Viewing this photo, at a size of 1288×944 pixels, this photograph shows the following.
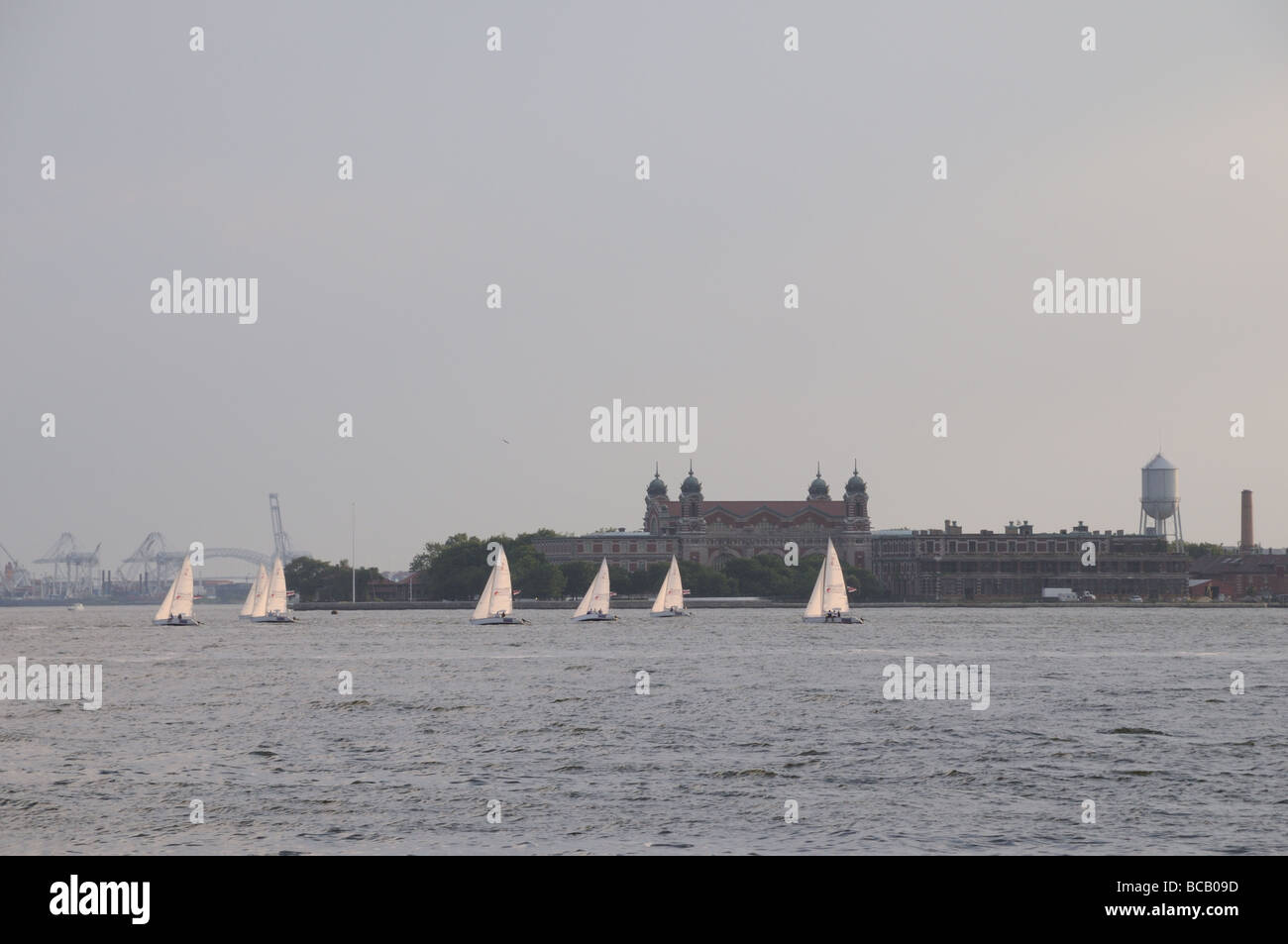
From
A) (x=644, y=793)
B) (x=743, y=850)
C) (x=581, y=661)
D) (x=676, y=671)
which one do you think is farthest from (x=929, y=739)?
(x=581, y=661)

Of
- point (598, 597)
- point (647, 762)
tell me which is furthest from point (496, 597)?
point (647, 762)

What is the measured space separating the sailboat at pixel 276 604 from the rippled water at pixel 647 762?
317 feet

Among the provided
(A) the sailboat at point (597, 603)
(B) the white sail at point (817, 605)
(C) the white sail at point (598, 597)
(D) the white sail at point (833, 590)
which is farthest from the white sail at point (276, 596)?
(D) the white sail at point (833, 590)

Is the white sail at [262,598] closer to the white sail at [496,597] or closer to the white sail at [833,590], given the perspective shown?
the white sail at [496,597]

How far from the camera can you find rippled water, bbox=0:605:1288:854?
25.5 m

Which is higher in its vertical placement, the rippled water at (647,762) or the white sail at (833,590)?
the white sail at (833,590)

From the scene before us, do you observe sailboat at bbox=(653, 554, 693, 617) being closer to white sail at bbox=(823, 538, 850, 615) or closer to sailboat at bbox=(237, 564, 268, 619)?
white sail at bbox=(823, 538, 850, 615)

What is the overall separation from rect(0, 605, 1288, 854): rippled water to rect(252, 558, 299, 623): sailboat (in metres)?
96.5

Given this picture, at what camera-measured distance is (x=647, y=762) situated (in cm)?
3544

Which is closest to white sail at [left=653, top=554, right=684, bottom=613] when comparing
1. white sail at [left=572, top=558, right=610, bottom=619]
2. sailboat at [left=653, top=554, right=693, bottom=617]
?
sailboat at [left=653, top=554, right=693, bottom=617]

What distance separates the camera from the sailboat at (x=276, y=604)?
172 metres

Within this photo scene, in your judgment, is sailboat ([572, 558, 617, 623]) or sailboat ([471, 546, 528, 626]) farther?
sailboat ([572, 558, 617, 623])
